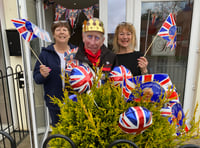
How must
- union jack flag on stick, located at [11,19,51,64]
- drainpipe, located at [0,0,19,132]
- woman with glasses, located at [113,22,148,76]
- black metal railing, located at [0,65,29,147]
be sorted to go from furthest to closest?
black metal railing, located at [0,65,29,147] < drainpipe, located at [0,0,19,132] < woman with glasses, located at [113,22,148,76] < union jack flag on stick, located at [11,19,51,64]

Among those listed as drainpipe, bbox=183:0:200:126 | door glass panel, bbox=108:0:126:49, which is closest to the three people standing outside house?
door glass panel, bbox=108:0:126:49

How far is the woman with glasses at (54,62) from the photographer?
4.60 ft

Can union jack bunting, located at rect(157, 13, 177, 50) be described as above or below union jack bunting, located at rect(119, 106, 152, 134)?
above

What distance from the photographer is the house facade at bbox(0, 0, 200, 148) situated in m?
2.22

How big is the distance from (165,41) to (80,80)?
223 centimetres

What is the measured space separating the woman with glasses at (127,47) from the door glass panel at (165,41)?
3.68 feet

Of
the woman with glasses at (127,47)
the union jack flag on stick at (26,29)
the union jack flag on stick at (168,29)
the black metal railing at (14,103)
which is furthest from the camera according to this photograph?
the black metal railing at (14,103)

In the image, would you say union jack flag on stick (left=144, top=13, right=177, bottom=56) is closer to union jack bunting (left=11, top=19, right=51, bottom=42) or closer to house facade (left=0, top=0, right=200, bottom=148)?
union jack bunting (left=11, top=19, right=51, bottom=42)

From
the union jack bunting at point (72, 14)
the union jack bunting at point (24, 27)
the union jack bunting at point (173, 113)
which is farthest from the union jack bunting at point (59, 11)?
the union jack bunting at point (173, 113)

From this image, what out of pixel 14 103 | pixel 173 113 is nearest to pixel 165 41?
→ pixel 173 113

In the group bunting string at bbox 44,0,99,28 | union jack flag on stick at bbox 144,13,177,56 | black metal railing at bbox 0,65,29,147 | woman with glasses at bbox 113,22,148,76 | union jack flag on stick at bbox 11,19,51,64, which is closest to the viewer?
union jack flag on stick at bbox 144,13,177,56

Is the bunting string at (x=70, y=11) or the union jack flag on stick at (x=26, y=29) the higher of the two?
the bunting string at (x=70, y=11)

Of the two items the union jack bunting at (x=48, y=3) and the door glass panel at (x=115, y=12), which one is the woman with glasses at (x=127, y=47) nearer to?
the door glass panel at (x=115, y=12)

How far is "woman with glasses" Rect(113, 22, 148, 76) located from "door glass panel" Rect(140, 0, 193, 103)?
1.12 m
